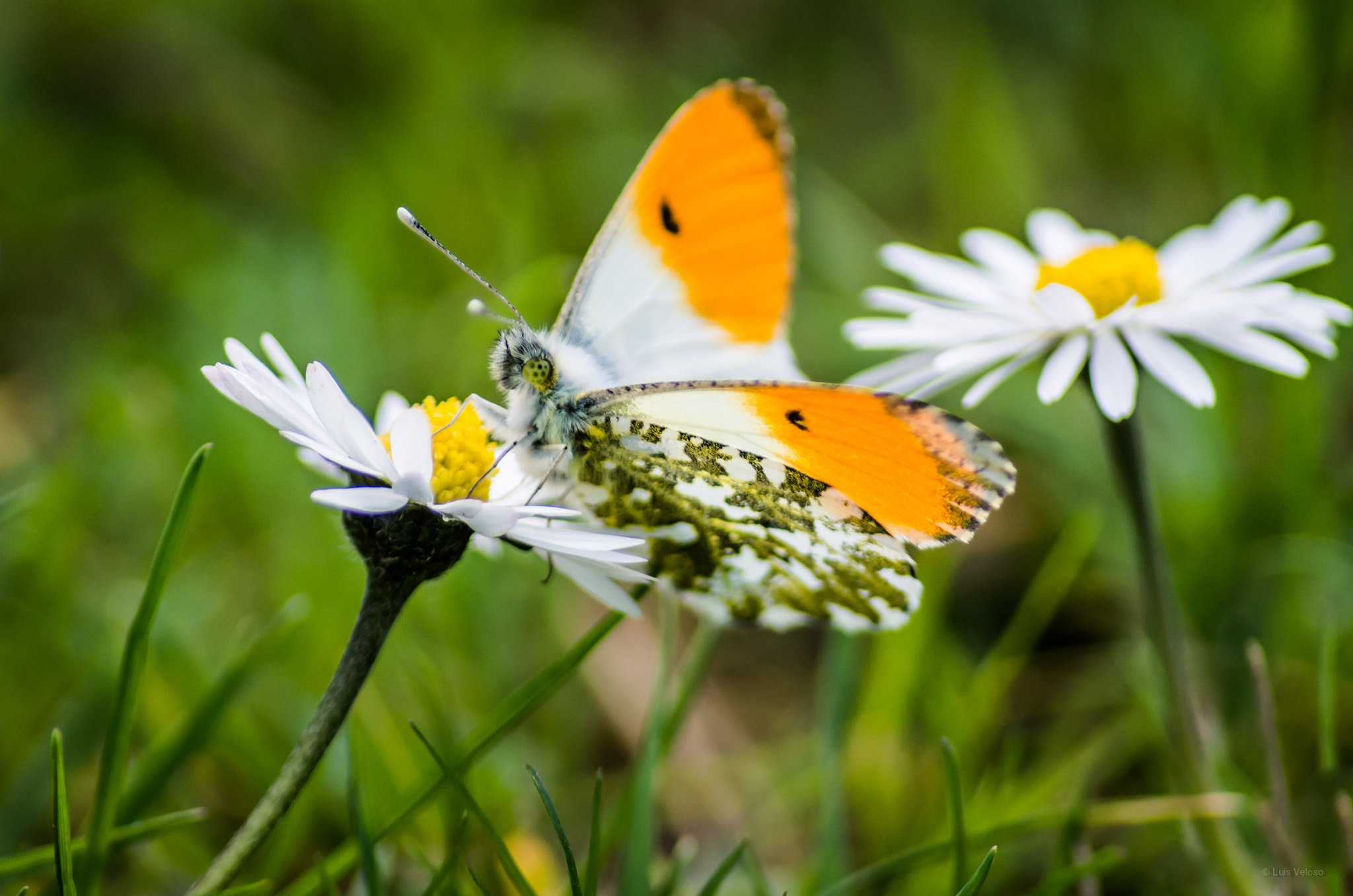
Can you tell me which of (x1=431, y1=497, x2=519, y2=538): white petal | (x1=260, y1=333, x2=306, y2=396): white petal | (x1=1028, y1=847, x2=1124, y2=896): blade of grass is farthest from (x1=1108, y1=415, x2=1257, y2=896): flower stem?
(x1=260, y1=333, x2=306, y2=396): white petal

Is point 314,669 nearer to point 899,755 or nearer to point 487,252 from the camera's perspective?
point 899,755

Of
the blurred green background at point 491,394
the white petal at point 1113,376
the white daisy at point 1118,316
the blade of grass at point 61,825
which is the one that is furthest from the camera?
the blurred green background at point 491,394

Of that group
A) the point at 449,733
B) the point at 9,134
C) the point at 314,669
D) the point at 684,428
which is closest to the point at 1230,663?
the point at 684,428

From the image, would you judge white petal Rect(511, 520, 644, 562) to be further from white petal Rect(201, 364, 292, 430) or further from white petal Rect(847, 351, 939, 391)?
white petal Rect(847, 351, 939, 391)

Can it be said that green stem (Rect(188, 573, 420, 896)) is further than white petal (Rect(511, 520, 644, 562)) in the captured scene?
No

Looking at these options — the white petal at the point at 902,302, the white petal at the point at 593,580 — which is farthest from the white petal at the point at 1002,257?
the white petal at the point at 593,580

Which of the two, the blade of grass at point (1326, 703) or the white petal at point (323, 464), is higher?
the blade of grass at point (1326, 703)

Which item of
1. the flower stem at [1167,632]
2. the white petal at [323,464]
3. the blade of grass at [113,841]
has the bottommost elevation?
the blade of grass at [113,841]

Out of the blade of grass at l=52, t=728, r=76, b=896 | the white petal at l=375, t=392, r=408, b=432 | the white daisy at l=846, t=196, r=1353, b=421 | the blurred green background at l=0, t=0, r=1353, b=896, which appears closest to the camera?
the blade of grass at l=52, t=728, r=76, b=896

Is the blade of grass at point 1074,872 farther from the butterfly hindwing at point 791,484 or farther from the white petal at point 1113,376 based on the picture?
the white petal at point 1113,376
